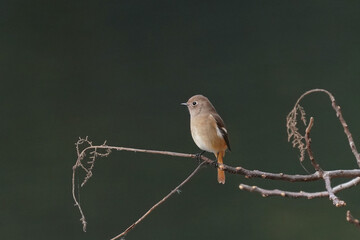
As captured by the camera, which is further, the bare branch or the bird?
the bird

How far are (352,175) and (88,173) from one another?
0.48 meters

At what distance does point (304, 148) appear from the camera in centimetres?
99

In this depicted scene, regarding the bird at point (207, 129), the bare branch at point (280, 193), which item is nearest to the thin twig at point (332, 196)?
the bare branch at point (280, 193)

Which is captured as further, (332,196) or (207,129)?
(207,129)

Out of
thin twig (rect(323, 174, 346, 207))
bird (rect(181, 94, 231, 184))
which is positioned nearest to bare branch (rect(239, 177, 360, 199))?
thin twig (rect(323, 174, 346, 207))

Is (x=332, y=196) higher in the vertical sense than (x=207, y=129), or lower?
lower

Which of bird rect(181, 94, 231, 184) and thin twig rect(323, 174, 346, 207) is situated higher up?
bird rect(181, 94, 231, 184)

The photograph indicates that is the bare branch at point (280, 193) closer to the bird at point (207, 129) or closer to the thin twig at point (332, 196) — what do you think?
the thin twig at point (332, 196)

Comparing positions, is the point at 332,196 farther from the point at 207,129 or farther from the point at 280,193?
the point at 207,129

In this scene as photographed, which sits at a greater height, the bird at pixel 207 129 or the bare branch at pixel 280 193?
the bird at pixel 207 129

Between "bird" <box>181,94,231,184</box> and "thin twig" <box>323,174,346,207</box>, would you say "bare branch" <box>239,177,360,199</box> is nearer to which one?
"thin twig" <box>323,174,346,207</box>

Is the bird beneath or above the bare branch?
above

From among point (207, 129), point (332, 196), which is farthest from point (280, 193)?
point (207, 129)

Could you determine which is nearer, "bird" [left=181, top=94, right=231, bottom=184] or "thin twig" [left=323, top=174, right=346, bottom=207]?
"thin twig" [left=323, top=174, right=346, bottom=207]
